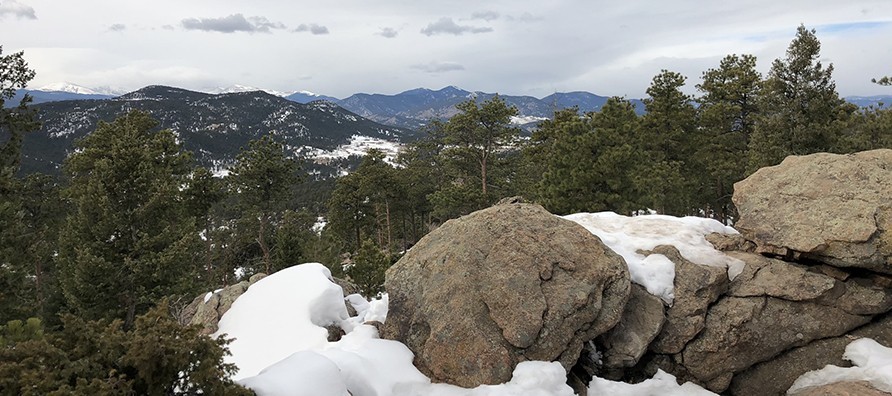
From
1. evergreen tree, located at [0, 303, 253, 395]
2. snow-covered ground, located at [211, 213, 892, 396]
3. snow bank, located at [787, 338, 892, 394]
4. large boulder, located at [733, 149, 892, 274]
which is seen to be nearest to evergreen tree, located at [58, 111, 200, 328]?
snow-covered ground, located at [211, 213, 892, 396]

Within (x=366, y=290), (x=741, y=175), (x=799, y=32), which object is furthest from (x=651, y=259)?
(x=741, y=175)

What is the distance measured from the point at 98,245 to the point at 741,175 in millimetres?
31595

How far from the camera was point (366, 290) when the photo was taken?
18078mm

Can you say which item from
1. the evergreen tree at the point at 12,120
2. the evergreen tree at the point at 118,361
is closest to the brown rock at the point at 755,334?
the evergreen tree at the point at 118,361

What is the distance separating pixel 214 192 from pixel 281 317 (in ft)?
58.1

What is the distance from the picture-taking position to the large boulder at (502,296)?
9.04m

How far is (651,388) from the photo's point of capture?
9617mm

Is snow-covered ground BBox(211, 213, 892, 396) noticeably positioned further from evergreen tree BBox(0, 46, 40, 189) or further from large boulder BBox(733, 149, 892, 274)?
evergreen tree BBox(0, 46, 40, 189)

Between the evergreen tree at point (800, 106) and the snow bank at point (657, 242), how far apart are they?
1081cm

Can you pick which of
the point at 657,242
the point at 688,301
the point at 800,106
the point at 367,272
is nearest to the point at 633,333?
the point at 688,301

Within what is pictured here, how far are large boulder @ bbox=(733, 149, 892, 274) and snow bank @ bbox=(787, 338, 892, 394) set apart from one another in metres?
1.78

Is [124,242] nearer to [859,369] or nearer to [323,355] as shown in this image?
[323,355]

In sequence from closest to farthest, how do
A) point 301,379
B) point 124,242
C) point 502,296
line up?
point 301,379, point 502,296, point 124,242

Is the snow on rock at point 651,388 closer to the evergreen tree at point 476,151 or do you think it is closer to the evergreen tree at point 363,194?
the evergreen tree at point 476,151
